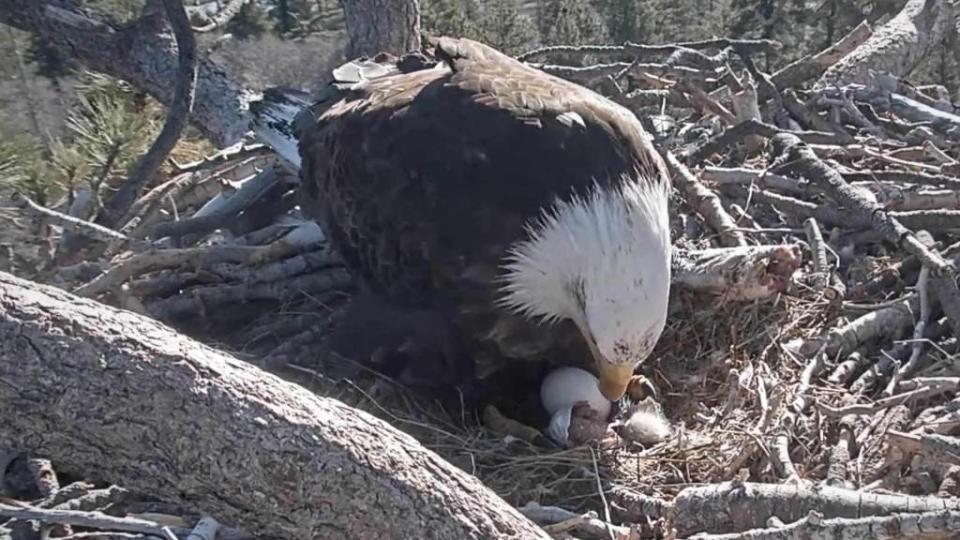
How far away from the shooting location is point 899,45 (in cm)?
523

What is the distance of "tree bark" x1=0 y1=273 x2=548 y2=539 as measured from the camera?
1611 mm

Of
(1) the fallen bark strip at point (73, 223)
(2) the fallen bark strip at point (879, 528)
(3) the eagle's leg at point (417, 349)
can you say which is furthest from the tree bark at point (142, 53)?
(2) the fallen bark strip at point (879, 528)

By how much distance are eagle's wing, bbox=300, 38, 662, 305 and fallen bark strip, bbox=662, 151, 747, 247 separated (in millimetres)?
563

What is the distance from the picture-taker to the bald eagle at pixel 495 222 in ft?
9.48

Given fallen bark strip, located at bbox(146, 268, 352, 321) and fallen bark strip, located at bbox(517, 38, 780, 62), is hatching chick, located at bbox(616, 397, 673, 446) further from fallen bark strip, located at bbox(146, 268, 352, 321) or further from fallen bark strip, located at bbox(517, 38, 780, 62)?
fallen bark strip, located at bbox(517, 38, 780, 62)

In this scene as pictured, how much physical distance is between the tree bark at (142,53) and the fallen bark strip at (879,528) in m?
3.55

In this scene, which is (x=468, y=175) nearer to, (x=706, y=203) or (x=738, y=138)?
(x=706, y=203)

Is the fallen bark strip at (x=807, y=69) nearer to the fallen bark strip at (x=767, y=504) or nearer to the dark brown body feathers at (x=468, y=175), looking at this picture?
the dark brown body feathers at (x=468, y=175)

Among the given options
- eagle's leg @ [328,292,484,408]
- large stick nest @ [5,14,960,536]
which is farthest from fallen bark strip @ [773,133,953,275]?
eagle's leg @ [328,292,484,408]

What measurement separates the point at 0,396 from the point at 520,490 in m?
1.58

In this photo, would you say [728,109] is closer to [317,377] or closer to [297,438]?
[317,377]

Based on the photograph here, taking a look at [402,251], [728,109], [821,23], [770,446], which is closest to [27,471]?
[402,251]

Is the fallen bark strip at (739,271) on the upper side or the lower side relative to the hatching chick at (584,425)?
upper

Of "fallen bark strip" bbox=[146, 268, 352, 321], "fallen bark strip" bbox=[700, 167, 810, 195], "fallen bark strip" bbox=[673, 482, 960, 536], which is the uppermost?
"fallen bark strip" bbox=[700, 167, 810, 195]
